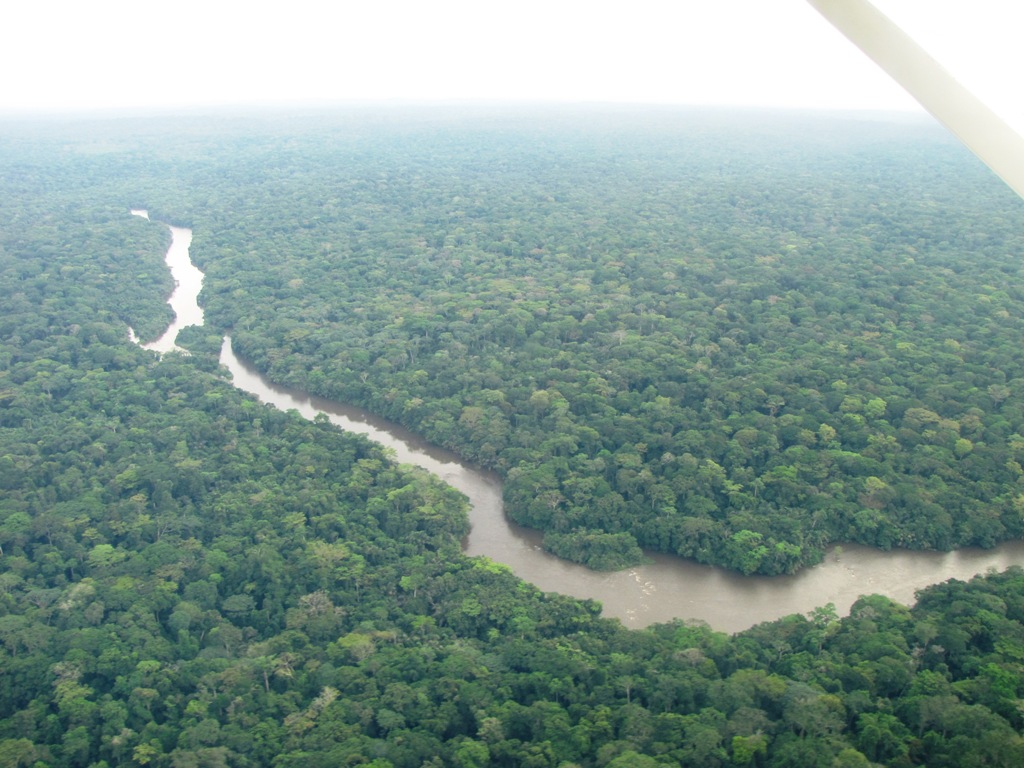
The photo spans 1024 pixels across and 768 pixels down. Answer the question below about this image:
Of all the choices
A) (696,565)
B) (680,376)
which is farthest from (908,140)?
(696,565)

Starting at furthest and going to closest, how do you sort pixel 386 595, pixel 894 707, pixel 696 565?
pixel 696 565
pixel 386 595
pixel 894 707

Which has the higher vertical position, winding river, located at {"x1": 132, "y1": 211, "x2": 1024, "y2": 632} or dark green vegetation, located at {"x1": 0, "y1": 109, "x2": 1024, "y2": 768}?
dark green vegetation, located at {"x1": 0, "y1": 109, "x2": 1024, "y2": 768}

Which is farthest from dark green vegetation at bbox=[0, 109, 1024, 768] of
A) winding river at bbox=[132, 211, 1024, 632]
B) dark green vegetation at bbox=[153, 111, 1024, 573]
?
winding river at bbox=[132, 211, 1024, 632]

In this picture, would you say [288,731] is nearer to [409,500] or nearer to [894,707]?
[409,500]

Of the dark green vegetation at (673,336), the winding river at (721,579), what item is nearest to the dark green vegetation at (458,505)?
the dark green vegetation at (673,336)

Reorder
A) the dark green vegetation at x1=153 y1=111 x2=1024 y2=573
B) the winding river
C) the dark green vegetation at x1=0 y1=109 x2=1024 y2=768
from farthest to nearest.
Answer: the dark green vegetation at x1=153 y1=111 x2=1024 y2=573, the winding river, the dark green vegetation at x1=0 y1=109 x2=1024 y2=768

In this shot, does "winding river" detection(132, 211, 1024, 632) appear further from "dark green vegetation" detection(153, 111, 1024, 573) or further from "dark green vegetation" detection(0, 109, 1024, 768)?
"dark green vegetation" detection(0, 109, 1024, 768)

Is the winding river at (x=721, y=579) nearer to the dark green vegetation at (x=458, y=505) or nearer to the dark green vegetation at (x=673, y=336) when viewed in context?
the dark green vegetation at (x=673, y=336)

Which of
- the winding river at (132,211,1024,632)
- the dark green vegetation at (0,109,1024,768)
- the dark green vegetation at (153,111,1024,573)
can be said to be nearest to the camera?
the dark green vegetation at (0,109,1024,768)

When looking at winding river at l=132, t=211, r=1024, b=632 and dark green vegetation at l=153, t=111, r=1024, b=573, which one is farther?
dark green vegetation at l=153, t=111, r=1024, b=573
